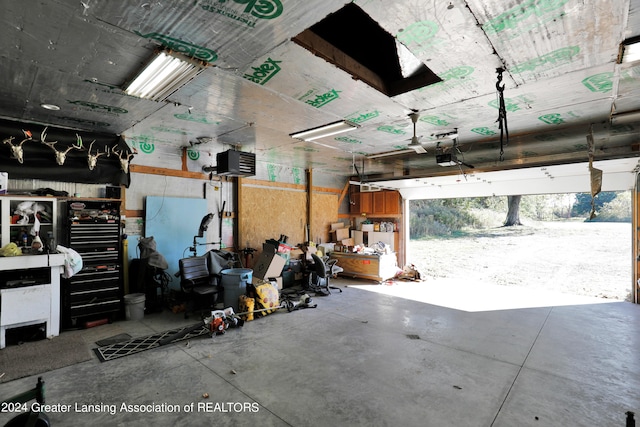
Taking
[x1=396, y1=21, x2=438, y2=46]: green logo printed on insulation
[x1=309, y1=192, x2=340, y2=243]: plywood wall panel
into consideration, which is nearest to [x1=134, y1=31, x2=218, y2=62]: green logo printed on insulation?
[x1=396, y1=21, x2=438, y2=46]: green logo printed on insulation

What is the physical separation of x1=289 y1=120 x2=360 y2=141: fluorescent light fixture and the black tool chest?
3021 mm

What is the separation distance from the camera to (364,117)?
372cm

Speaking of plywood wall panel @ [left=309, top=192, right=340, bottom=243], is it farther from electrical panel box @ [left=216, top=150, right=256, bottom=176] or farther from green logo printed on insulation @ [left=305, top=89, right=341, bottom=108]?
green logo printed on insulation @ [left=305, top=89, right=341, bottom=108]

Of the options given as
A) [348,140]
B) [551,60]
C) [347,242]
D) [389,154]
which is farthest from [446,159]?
[347,242]

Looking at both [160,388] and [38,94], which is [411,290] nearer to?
[160,388]

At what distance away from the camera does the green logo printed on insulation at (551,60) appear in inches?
87.8

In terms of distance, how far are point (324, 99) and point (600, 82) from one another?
2.67 meters

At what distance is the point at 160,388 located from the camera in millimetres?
2555

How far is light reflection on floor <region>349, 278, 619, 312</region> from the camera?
5328 millimetres

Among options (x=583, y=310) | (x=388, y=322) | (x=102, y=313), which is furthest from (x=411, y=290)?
(x=102, y=313)

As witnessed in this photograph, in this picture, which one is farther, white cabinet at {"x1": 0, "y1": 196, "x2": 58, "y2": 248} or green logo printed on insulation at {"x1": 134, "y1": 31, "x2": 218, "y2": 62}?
white cabinet at {"x1": 0, "y1": 196, "x2": 58, "y2": 248}

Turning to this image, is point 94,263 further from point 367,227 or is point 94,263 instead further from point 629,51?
point 367,227

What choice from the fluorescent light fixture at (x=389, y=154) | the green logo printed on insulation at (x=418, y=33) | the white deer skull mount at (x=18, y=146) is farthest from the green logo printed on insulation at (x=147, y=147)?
the green logo printed on insulation at (x=418, y=33)

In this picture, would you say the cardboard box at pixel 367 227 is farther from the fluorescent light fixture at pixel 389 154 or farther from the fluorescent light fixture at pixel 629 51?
the fluorescent light fixture at pixel 629 51
